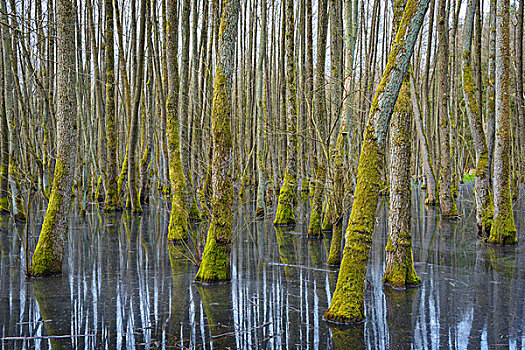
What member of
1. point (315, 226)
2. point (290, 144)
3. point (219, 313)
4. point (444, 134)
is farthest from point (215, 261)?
point (444, 134)

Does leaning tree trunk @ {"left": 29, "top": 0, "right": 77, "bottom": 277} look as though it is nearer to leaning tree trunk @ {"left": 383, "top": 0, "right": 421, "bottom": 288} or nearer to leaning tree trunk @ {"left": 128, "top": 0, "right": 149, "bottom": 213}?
leaning tree trunk @ {"left": 383, "top": 0, "right": 421, "bottom": 288}

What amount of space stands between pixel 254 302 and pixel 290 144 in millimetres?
6741

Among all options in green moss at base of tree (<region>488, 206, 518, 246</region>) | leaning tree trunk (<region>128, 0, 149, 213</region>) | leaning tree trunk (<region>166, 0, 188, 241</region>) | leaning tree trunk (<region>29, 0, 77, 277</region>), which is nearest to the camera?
leaning tree trunk (<region>29, 0, 77, 277</region>)

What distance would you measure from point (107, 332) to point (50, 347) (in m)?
0.58

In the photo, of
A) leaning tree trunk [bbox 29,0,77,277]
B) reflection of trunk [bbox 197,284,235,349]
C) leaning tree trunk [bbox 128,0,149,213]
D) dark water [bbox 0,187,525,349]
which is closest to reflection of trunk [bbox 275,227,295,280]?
dark water [bbox 0,187,525,349]

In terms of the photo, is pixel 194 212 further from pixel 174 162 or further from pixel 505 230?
pixel 505 230

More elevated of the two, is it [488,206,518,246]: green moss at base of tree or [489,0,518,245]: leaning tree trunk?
[489,0,518,245]: leaning tree trunk

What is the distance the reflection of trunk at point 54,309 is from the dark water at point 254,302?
0.01 meters

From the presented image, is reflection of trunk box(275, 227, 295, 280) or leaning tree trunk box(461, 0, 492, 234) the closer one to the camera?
reflection of trunk box(275, 227, 295, 280)

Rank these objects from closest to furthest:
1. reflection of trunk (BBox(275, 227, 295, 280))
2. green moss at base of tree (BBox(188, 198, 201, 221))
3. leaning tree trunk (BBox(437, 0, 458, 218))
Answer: reflection of trunk (BBox(275, 227, 295, 280)) < green moss at base of tree (BBox(188, 198, 201, 221)) < leaning tree trunk (BBox(437, 0, 458, 218))

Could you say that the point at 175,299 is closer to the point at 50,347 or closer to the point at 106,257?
the point at 50,347

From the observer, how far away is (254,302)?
5.96 metres

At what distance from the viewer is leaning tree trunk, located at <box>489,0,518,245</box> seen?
966 centimetres

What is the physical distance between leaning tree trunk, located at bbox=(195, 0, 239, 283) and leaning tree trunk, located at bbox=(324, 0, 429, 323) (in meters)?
2.16
